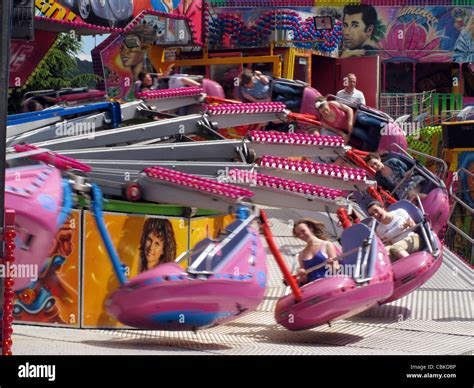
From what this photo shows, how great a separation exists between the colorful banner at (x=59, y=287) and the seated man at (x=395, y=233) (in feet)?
10.7

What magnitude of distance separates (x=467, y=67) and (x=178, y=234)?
23.2 m

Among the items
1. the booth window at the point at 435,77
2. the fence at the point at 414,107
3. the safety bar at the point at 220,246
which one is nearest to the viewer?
the safety bar at the point at 220,246

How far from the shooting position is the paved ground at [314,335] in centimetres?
771

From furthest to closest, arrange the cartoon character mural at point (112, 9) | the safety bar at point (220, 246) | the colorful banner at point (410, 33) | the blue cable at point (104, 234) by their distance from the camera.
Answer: the colorful banner at point (410, 33) < the cartoon character mural at point (112, 9) < the blue cable at point (104, 234) < the safety bar at point (220, 246)

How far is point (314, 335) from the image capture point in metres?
9.20

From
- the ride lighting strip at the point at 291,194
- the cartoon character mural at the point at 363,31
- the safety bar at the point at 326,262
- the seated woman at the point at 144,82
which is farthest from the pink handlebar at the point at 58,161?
the cartoon character mural at the point at 363,31

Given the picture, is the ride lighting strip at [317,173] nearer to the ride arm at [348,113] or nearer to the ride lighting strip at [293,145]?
the ride lighting strip at [293,145]

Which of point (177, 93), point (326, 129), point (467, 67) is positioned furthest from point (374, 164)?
point (467, 67)

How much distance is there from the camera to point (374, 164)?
41.4ft

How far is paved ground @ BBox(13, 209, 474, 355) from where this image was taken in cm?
771

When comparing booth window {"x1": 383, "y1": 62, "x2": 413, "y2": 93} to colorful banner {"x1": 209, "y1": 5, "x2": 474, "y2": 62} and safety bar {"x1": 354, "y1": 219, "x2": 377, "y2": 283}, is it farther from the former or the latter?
safety bar {"x1": 354, "y1": 219, "x2": 377, "y2": 283}

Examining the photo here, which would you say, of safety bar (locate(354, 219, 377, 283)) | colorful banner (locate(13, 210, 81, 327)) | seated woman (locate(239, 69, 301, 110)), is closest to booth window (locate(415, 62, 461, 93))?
seated woman (locate(239, 69, 301, 110))

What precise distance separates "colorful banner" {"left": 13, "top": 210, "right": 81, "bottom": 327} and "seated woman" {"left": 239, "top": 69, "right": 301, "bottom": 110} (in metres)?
6.08

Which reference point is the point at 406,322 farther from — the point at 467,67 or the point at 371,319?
the point at 467,67
